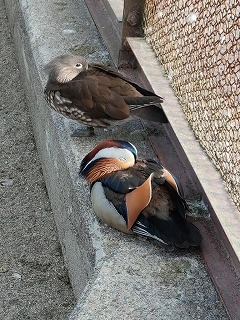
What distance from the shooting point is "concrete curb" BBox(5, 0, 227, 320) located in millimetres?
2225

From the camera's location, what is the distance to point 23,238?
3295 mm

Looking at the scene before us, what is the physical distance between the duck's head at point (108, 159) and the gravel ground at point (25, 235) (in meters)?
0.60

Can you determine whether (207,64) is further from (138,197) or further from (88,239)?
(88,239)

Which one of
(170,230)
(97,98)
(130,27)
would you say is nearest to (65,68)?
(97,98)

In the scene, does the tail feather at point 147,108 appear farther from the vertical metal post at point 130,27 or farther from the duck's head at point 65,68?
the vertical metal post at point 130,27

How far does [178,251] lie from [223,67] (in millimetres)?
872

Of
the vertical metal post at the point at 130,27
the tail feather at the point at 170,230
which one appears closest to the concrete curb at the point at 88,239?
the tail feather at the point at 170,230

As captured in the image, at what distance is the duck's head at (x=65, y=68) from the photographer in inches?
119

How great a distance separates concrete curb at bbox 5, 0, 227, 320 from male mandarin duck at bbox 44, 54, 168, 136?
14 centimetres

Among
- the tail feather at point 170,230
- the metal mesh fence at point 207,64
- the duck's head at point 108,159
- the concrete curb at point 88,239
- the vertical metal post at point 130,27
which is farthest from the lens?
the vertical metal post at point 130,27

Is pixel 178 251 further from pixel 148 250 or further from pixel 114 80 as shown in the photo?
pixel 114 80

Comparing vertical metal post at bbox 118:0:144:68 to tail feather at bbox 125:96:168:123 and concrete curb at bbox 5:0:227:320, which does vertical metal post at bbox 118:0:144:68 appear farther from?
tail feather at bbox 125:96:168:123

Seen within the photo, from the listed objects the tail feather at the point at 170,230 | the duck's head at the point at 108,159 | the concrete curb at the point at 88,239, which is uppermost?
the duck's head at the point at 108,159

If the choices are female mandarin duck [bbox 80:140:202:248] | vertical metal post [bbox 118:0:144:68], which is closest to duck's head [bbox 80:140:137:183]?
female mandarin duck [bbox 80:140:202:248]
